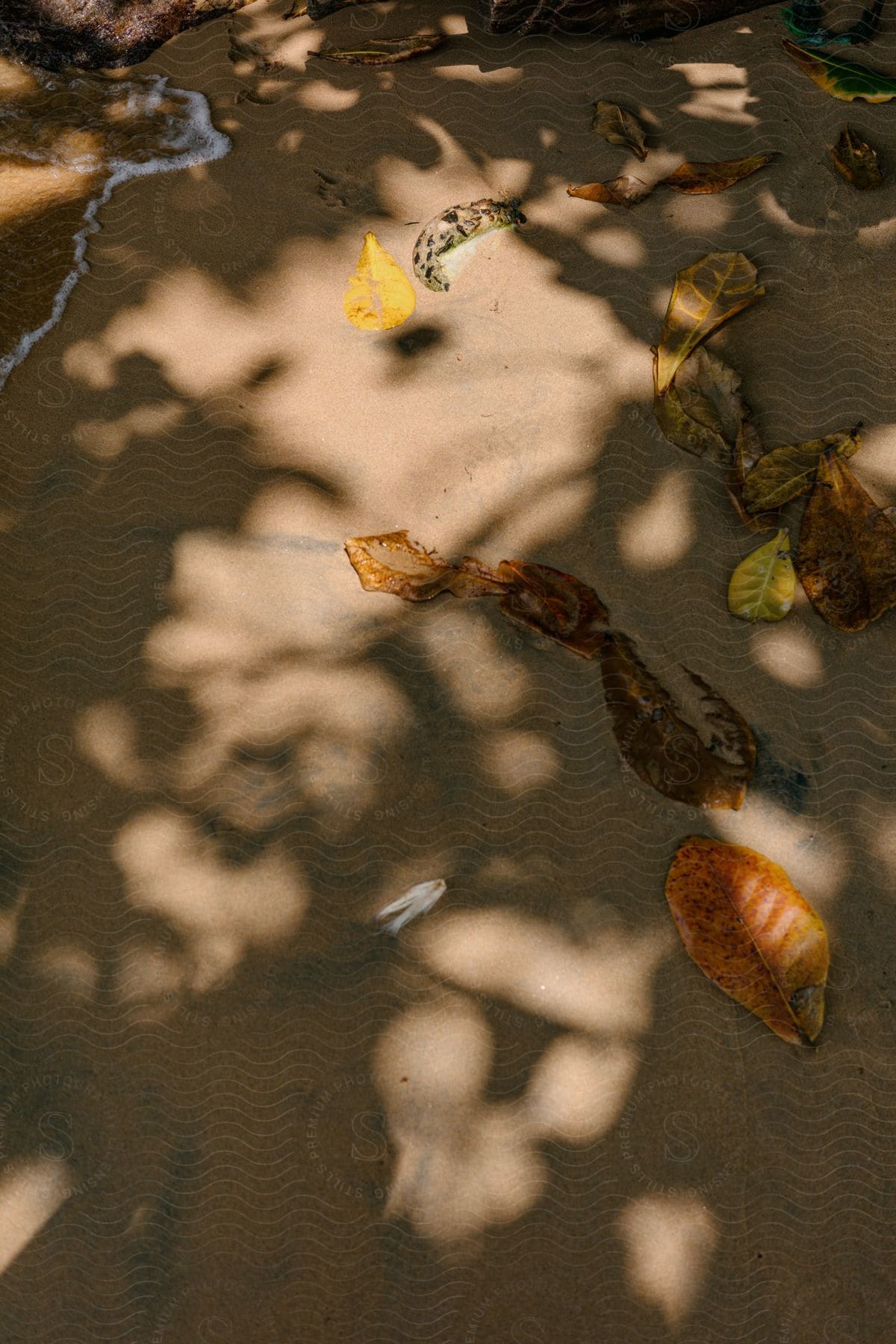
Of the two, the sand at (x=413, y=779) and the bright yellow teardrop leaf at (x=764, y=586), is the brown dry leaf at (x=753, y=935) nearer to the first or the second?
the sand at (x=413, y=779)

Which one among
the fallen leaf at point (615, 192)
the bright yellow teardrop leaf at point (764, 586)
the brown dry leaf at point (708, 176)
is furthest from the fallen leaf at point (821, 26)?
the bright yellow teardrop leaf at point (764, 586)

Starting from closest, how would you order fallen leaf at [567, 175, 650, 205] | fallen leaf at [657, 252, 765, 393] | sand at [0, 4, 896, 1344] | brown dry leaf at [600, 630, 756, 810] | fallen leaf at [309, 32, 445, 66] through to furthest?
1. sand at [0, 4, 896, 1344]
2. brown dry leaf at [600, 630, 756, 810]
3. fallen leaf at [657, 252, 765, 393]
4. fallen leaf at [567, 175, 650, 205]
5. fallen leaf at [309, 32, 445, 66]

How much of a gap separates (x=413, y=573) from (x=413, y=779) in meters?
0.46

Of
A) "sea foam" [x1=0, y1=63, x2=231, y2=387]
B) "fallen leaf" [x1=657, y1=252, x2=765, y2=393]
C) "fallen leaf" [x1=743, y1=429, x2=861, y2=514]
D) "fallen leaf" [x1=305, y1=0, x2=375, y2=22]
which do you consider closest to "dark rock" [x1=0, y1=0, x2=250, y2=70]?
"sea foam" [x1=0, y1=63, x2=231, y2=387]

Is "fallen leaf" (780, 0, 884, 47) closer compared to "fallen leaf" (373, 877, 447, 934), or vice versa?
Answer: "fallen leaf" (373, 877, 447, 934)

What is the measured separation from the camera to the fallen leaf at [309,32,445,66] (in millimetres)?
2449

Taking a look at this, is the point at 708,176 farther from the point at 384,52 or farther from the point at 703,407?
the point at 384,52

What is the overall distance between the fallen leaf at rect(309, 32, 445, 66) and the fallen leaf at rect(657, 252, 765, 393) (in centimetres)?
94

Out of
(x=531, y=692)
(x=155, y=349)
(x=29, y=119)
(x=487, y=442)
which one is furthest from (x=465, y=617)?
(x=29, y=119)

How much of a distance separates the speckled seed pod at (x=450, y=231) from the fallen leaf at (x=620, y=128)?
0.33 m

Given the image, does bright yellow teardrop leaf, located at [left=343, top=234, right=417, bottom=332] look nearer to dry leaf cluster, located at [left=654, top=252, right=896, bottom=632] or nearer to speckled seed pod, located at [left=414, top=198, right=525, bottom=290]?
speckled seed pod, located at [left=414, top=198, right=525, bottom=290]

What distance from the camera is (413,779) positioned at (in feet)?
6.60


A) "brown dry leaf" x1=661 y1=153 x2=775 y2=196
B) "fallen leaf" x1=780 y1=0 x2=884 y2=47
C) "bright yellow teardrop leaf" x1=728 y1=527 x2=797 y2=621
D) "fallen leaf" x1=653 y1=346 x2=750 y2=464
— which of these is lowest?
"bright yellow teardrop leaf" x1=728 y1=527 x2=797 y2=621

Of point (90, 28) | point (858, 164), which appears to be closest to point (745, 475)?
point (858, 164)
